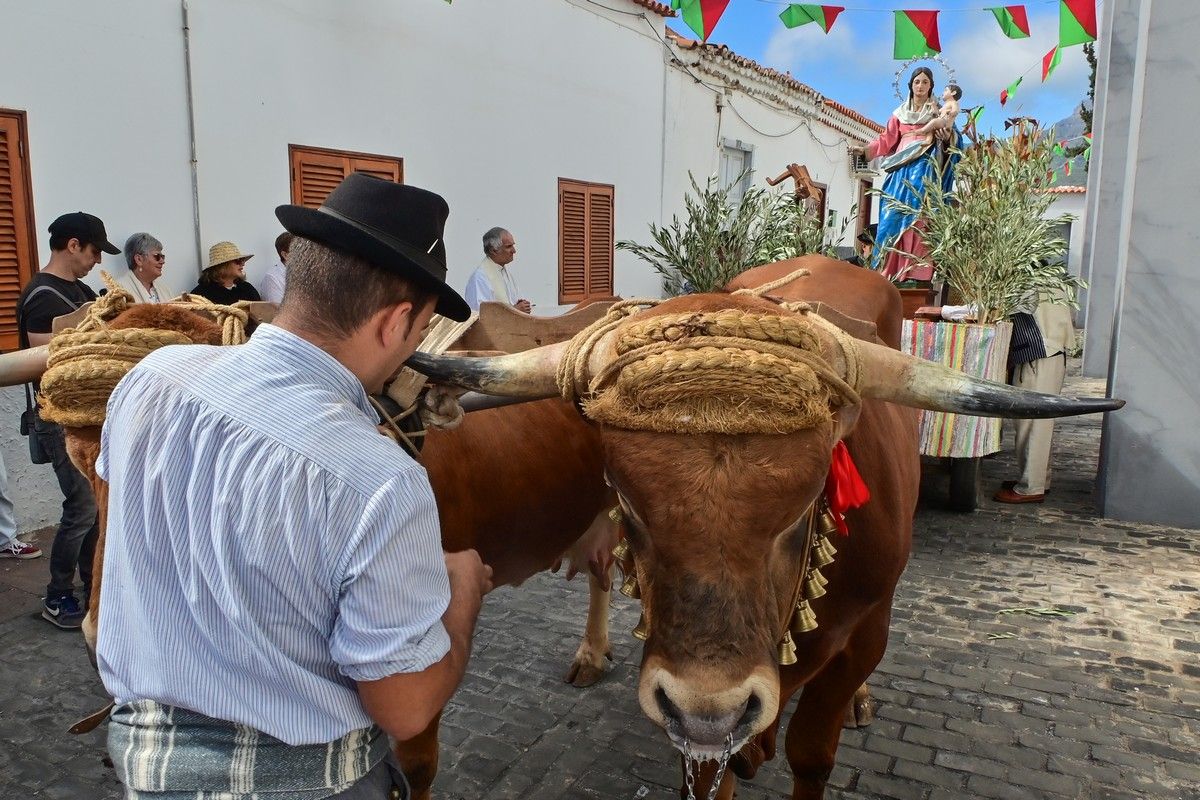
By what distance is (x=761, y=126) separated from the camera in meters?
16.8

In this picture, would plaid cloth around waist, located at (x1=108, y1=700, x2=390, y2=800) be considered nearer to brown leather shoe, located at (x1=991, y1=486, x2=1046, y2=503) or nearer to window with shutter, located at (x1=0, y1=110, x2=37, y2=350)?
window with shutter, located at (x1=0, y1=110, x2=37, y2=350)

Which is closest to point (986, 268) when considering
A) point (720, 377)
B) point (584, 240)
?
point (720, 377)

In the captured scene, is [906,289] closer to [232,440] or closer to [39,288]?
[39,288]

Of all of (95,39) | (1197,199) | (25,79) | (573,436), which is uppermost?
(95,39)

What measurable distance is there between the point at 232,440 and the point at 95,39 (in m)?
6.45

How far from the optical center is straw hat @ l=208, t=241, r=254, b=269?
23.2 feet

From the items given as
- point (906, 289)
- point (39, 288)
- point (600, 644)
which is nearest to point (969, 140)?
point (906, 289)

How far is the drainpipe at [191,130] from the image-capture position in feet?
22.9

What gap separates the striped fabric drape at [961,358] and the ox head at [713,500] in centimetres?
455

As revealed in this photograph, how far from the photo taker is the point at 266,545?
1.37m

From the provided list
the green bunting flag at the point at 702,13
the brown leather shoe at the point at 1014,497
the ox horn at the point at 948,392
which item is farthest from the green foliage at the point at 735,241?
the ox horn at the point at 948,392

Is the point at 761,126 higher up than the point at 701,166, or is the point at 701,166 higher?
the point at 761,126

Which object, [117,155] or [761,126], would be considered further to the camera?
[761,126]

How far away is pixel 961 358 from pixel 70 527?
19.7ft
